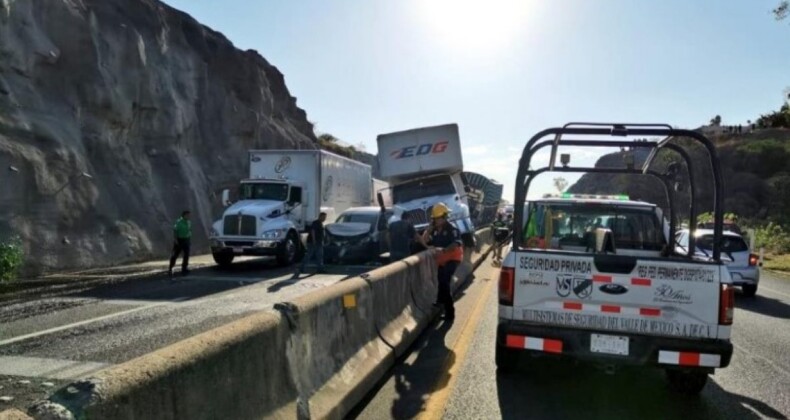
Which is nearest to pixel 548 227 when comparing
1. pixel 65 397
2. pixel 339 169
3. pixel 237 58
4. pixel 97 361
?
pixel 97 361

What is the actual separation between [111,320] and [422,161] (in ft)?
45.6

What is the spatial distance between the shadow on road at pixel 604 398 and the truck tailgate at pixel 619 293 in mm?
681

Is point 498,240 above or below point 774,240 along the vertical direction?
above

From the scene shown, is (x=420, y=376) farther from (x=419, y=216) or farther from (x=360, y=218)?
(x=419, y=216)

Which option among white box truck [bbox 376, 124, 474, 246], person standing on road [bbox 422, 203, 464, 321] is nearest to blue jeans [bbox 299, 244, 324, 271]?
white box truck [bbox 376, 124, 474, 246]

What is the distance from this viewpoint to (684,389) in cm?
625

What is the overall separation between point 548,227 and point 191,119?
90.7 ft

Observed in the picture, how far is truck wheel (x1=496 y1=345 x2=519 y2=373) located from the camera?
652 centimetres

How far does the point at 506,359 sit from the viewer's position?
661cm

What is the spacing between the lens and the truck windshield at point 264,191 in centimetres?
2080

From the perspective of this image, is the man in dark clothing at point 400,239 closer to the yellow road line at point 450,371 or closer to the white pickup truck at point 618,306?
the yellow road line at point 450,371

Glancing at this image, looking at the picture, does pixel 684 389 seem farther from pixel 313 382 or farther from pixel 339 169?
pixel 339 169

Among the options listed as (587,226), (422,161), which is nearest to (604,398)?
(587,226)

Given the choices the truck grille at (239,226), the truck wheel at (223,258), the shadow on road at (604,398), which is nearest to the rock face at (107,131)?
the truck wheel at (223,258)
